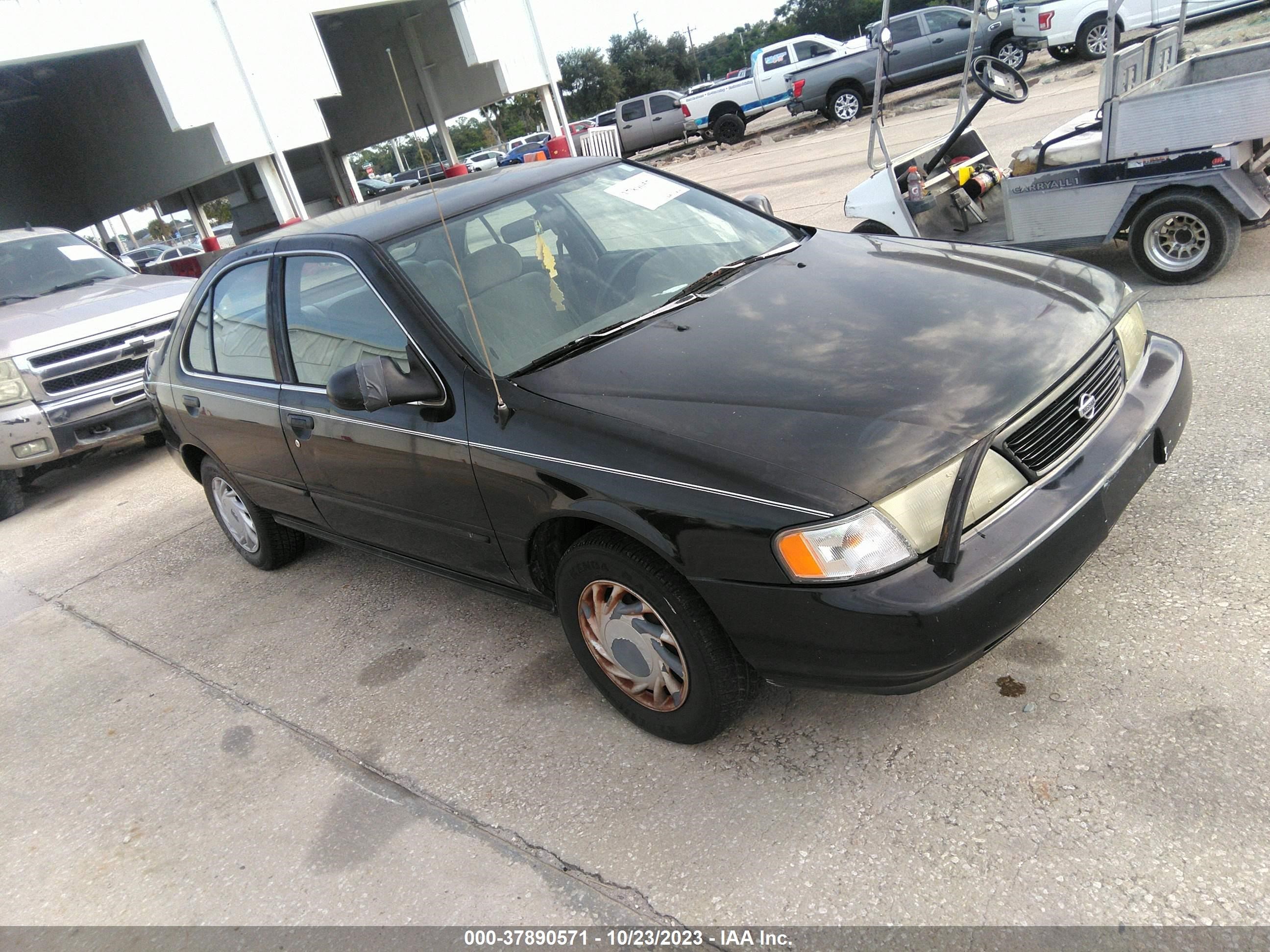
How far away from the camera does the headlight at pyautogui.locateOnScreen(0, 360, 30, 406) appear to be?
21.7 ft

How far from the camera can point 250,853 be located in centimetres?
290

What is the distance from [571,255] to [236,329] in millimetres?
1767

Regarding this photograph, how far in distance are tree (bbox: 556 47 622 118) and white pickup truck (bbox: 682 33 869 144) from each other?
110ft

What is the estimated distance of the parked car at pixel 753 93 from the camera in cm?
2131

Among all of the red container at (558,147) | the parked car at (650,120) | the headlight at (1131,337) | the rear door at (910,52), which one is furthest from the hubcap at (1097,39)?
the headlight at (1131,337)

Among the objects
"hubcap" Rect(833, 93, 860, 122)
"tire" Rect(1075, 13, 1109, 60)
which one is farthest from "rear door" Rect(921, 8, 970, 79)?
"tire" Rect(1075, 13, 1109, 60)

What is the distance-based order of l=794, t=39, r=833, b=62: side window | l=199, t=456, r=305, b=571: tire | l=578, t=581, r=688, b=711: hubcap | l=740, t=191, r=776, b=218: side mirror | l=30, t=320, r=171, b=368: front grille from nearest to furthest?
1. l=578, t=581, r=688, b=711: hubcap
2. l=740, t=191, r=776, b=218: side mirror
3. l=199, t=456, r=305, b=571: tire
4. l=30, t=320, r=171, b=368: front grille
5. l=794, t=39, r=833, b=62: side window

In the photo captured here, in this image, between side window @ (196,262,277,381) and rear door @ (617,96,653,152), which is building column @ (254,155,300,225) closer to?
side window @ (196,262,277,381)

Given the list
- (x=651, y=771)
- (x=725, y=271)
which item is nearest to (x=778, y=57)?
(x=725, y=271)

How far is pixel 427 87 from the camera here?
62.9 feet

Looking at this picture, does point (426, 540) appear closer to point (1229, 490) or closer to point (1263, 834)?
point (1263, 834)

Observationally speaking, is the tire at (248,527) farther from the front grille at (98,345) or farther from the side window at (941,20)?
the side window at (941,20)

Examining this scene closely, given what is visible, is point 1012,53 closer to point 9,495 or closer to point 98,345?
point 98,345

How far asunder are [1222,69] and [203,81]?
1208 centimetres
